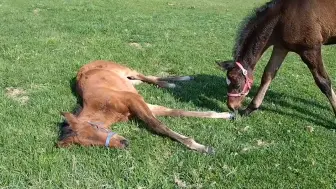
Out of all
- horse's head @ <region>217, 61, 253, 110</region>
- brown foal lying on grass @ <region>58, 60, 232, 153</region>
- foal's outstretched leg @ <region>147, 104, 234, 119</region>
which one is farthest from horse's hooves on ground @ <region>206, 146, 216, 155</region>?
horse's head @ <region>217, 61, 253, 110</region>

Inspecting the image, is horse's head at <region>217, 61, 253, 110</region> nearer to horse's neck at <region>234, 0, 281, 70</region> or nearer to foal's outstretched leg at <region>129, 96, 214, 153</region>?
horse's neck at <region>234, 0, 281, 70</region>

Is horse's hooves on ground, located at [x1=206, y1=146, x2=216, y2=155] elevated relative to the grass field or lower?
elevated

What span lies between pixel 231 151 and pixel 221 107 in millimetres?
1617

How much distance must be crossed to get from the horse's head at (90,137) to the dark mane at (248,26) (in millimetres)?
2512

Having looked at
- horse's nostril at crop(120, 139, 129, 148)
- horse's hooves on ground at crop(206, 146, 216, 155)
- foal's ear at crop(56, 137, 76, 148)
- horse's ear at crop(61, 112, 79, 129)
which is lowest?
foal's ear at crop(56, 137, 76, 148)

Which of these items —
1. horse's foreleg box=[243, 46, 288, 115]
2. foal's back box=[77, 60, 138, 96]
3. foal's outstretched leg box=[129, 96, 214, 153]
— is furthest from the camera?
foal's back box=[77, 60, 138, 96]

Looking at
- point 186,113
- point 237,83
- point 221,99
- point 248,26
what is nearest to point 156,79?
point 221,99

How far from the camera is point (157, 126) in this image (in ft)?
17.2

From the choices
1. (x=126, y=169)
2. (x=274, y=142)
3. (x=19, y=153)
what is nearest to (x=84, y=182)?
(x=126, y=169)

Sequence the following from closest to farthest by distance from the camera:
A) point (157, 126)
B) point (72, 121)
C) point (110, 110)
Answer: point (72, 121) < point (157, 126) < point (110, 110)

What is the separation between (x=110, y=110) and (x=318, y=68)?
3.11m

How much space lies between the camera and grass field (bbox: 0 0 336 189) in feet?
14.0

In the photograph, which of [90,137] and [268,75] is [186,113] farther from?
[90,137]

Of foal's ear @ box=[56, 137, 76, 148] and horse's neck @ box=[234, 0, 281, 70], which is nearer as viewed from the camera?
A: foal's ear @ box=[56, 137, 76, 148]
